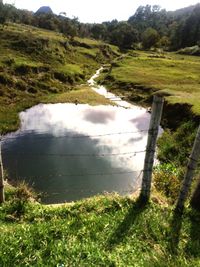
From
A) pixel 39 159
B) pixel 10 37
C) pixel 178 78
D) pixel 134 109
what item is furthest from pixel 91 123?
pixel 10 37

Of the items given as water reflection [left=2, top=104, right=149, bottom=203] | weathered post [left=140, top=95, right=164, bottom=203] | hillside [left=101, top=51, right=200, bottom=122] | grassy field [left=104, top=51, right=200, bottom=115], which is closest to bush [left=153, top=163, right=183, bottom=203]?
water reflection [left=2, top=104, right=149, bottom=203]

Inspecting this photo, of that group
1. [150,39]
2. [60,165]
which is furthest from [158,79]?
[150,39]

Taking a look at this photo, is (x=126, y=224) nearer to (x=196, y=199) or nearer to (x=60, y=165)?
(x=196, y=199)

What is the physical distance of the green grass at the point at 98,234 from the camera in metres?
10.1

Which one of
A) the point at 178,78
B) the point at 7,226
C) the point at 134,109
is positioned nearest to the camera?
the point at 7,226

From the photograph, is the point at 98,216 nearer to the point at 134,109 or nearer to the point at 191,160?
the point at 191,160

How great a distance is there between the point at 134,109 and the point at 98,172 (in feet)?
83.1

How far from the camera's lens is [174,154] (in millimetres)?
31234

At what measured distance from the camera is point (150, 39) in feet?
435

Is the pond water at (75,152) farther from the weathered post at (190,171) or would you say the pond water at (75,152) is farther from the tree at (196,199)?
the weathered post at (190,171)

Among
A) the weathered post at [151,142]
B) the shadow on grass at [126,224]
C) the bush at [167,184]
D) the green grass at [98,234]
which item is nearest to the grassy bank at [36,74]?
the bush at [167,184]

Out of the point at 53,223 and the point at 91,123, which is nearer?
the point at 53,223

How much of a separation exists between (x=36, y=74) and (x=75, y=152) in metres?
35.5

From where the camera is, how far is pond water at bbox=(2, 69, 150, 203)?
2611 centimetres
